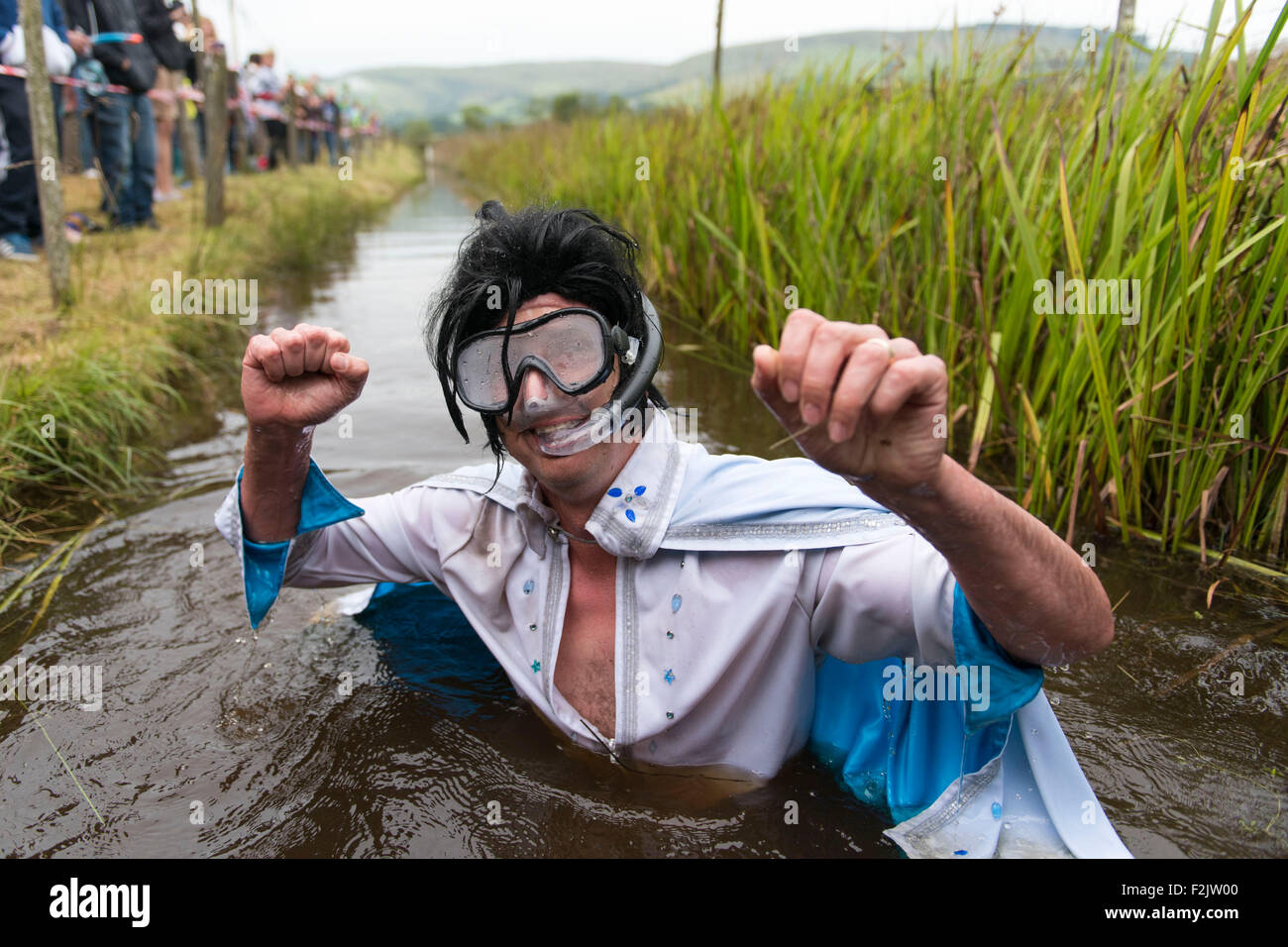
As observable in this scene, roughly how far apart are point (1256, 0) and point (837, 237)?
2.11 metres

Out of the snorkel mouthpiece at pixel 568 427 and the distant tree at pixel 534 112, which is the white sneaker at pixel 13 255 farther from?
the distant tree at pixel 534 112

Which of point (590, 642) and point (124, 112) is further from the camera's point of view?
point (124, 112)

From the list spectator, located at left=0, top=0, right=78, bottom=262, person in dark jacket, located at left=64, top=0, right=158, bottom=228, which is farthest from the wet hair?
person in dark jacket, located at left=64, top=0, right=158, bottom=228

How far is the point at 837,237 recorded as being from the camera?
4.45 metres

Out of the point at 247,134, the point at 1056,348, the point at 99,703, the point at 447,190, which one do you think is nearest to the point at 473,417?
the point at 99,703

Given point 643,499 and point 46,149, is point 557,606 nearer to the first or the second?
point 643,499

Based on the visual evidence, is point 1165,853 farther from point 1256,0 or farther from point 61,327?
point 61,327

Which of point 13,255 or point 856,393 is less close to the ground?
point 856,393

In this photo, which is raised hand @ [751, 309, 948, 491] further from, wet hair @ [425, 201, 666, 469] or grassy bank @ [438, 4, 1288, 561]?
grassy bank @ [438, 4, 1288, 561]

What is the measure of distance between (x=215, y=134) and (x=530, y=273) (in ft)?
23.3

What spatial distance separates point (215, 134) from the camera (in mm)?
7832

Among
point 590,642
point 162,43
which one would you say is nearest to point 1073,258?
point 590,642

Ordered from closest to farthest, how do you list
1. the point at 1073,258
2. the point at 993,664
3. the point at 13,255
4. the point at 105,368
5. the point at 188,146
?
the point at 993,664
the point at 1073,258
the point at 105,368
the point at 13,255
the point at 188,146

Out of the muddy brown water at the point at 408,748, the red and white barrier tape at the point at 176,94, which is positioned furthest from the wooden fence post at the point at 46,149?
the muddy brown water at the point at 408,748
